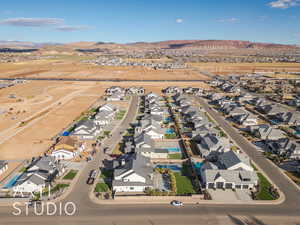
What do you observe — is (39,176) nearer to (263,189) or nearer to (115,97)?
(263,189)

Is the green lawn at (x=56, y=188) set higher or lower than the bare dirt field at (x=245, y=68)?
lower

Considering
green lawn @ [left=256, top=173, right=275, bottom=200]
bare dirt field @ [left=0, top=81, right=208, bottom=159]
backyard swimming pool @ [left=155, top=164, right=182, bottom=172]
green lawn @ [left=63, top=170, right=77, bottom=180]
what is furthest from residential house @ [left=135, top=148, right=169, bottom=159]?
bare dirt field @ [left=0, top=81, right=208, bottom=159]

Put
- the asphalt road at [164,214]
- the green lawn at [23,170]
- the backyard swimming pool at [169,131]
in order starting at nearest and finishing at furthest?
the asphalt road at [164,214]
the green lawn at [23,170]
the backyard swimming pool at [169,131]

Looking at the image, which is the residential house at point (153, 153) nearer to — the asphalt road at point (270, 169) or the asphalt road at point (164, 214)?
the asphalt road at point (164, 214)

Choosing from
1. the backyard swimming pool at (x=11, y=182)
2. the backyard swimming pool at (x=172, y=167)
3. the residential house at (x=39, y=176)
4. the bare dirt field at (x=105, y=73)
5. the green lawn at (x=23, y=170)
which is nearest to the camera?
the residential house at (x=39, y=176)

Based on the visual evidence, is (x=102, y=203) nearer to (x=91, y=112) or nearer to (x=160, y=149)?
(x=160, y=149)

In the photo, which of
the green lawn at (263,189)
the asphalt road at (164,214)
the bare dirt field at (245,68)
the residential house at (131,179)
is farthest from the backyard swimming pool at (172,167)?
the bare dirt field at (245,68)

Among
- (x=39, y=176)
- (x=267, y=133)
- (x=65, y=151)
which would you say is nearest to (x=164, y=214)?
(x=39, y=176)

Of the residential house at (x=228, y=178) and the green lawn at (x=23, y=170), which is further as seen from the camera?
the green lawn at (x=23, y=170)
